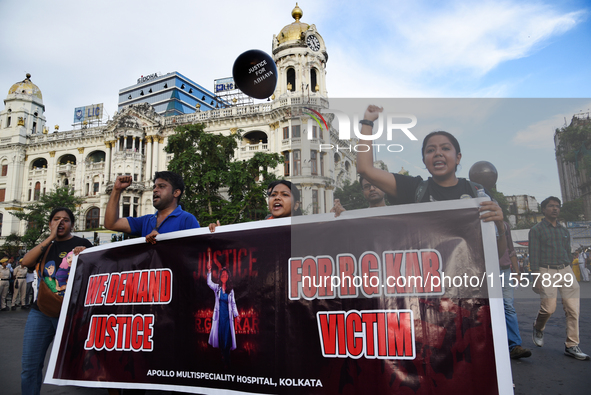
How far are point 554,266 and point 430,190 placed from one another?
185cm

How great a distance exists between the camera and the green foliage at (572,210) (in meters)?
3.14

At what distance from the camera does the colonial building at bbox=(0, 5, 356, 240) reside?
90.8 ft

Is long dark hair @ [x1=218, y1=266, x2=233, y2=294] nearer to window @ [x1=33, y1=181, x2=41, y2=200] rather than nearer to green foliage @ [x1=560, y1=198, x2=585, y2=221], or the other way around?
green foliage @ [x1=560, y1=198, x2=585, y2=221]

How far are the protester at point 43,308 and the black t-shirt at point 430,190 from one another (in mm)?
3269

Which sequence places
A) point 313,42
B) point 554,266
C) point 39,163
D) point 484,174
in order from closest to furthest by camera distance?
1. point 484,174
2. point 554,266
3. point 313,42
4. point 39,163

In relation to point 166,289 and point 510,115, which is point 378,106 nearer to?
point 510,115

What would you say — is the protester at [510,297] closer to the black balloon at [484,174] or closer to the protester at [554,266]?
the protester at [554,266]

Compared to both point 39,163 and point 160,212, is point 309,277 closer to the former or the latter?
point 160,212

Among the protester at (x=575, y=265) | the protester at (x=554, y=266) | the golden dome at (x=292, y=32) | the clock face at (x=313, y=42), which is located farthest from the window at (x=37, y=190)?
the protester at (x=575, y=265)

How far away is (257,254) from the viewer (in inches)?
114

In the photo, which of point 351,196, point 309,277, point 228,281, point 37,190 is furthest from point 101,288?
point 37,190

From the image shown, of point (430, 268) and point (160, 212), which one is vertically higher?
point (160, 212)

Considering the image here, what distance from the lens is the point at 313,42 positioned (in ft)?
97.5

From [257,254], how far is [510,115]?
2.59 meters
